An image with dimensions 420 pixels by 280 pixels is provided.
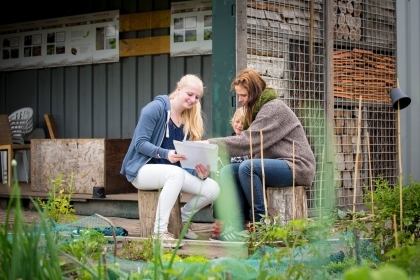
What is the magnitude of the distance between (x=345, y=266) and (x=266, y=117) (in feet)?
6.27

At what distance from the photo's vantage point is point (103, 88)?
948cm

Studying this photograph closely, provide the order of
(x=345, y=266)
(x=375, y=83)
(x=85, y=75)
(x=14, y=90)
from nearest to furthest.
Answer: (x=345, y=266)
(x=375, y=83)
(x=85, y=75)
(x=14, y=90)

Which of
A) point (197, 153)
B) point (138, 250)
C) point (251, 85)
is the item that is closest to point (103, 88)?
point (251, 85)

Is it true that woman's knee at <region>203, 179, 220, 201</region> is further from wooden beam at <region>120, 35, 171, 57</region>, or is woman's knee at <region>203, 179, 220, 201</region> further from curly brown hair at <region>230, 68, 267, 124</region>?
wooden beam at <region>120, 35, 171, 57</region>

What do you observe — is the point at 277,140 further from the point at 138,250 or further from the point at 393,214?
the point at 393,214

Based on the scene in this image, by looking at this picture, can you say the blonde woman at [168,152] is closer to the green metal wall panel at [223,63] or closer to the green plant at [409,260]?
the green metal wall panel at [223,63]

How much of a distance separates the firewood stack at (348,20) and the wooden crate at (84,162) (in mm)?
2255

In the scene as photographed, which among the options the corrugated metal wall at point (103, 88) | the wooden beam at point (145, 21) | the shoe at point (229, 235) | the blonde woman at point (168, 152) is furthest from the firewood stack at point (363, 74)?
the wooden beam at point (145, 21)

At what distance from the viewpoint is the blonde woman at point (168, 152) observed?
5336 millimetres

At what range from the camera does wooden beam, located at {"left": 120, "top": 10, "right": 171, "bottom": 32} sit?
873 centimetres

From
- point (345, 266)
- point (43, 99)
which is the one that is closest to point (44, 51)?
point (43, 99)

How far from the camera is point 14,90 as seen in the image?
10.3 metres

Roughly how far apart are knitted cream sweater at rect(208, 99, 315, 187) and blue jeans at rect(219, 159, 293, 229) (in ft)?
0.28

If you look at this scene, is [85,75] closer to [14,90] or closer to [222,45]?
[14,90]
